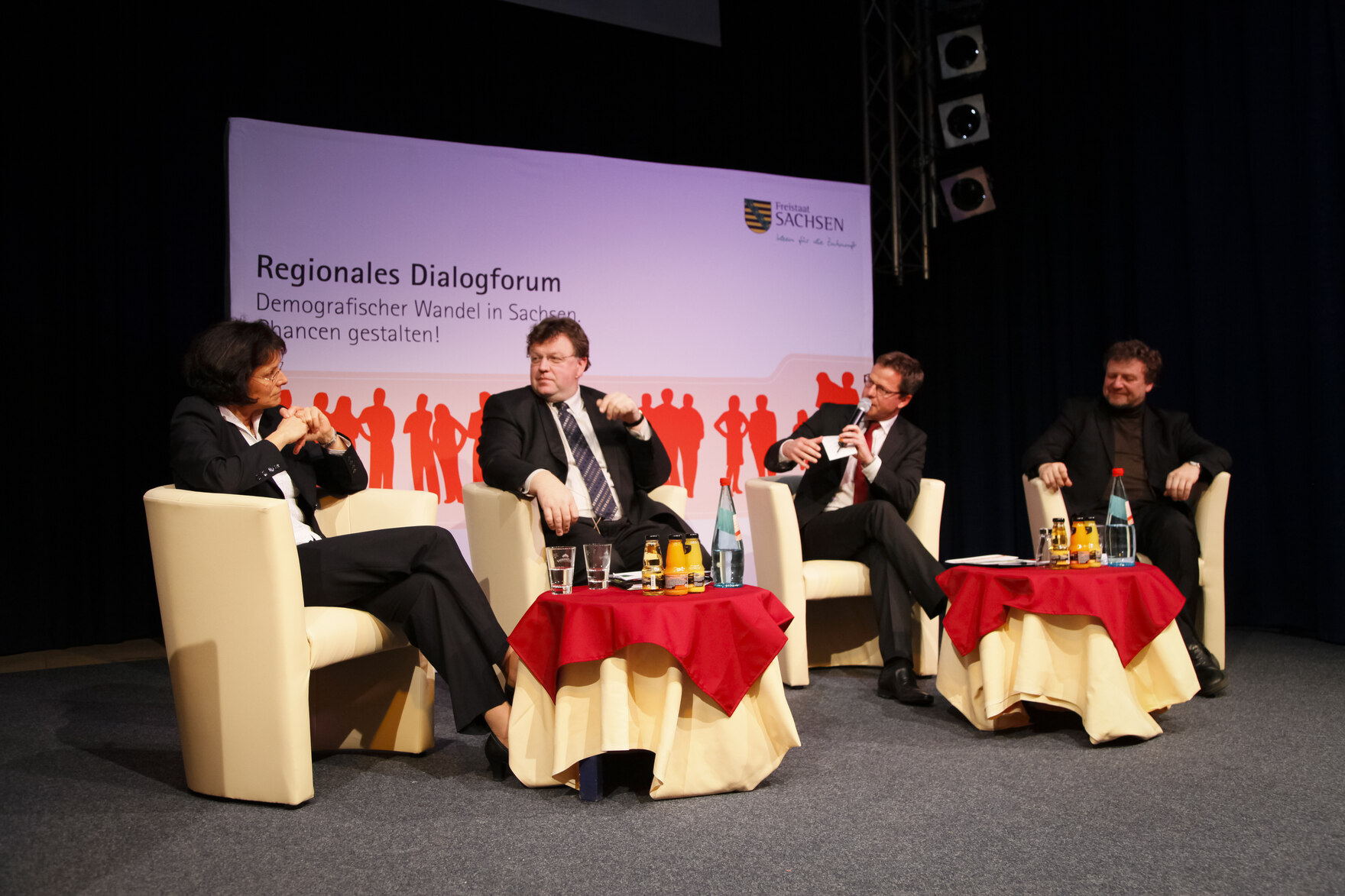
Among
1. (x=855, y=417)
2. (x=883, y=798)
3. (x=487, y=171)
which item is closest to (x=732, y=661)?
(x=883, y=798)

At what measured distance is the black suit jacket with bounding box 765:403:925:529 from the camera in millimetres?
3527

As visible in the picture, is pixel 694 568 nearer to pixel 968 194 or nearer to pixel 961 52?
pixel 968 194

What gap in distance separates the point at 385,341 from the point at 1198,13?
13.0ft

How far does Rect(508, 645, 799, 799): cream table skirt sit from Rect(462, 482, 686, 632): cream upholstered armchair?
0.69 metres

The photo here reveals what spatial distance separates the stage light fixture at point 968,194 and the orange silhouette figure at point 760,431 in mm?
1578

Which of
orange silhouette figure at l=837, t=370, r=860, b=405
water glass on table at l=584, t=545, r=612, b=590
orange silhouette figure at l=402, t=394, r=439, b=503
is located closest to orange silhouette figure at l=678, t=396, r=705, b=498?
orange silhouette figure at l=837, t=370, r=860, b=405

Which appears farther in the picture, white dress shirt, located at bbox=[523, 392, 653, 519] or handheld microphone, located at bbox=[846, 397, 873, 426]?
handheld microphone, located at bbox=[846, 397, 873, 426]

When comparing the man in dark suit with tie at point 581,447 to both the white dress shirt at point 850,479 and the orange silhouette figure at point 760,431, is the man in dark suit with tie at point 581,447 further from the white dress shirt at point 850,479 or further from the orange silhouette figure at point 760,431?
the orange silhouette figure at point 760,431

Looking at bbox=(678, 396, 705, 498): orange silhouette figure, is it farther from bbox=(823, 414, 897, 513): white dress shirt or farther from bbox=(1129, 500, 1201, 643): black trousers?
bbox=(1129, 500, 1201, 643): black trousers

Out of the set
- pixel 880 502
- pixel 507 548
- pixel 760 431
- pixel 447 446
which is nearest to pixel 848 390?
pixel 760 431

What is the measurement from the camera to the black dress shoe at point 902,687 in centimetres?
296

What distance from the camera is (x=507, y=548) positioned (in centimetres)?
284

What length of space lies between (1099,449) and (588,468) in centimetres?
198

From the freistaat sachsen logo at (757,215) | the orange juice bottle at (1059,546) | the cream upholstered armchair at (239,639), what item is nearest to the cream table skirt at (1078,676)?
the orange juice bottle at (1059,546)
